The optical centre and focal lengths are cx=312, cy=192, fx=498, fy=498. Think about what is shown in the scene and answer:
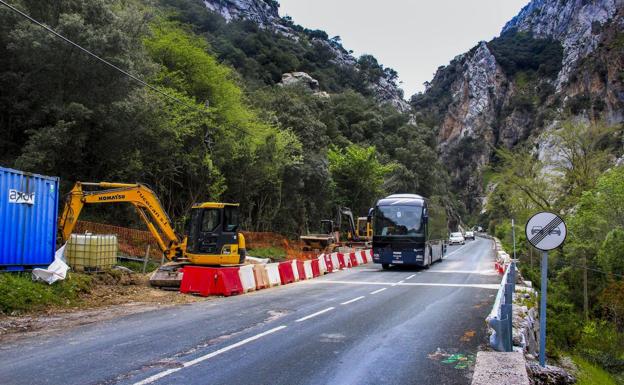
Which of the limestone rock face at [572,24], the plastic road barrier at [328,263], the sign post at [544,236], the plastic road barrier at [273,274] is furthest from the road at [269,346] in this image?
the limestone rock face at [572,24]

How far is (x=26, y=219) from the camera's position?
13.5 m

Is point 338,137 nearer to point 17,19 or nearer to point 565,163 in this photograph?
point 565,163

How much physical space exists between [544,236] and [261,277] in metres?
11.2

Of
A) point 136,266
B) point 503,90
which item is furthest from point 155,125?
point 503,90

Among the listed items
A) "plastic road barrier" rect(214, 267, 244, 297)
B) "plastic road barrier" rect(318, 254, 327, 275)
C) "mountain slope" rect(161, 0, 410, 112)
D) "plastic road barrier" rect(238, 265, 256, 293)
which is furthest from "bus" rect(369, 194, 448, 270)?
"mountain slope" rect(161, 0, 410, 112)

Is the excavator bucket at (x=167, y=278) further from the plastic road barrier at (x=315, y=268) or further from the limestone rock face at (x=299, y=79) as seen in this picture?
the limestone rock face at (x=299, y=79)

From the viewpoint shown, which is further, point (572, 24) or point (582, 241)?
point (572, 24)

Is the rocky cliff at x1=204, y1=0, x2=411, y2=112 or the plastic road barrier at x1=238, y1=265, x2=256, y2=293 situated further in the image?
the rocky cliff at x1=204, y1=0, x2=411, y2=112

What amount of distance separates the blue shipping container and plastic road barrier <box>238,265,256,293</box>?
557cm

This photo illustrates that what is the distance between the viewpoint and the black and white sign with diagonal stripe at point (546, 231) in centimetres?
787

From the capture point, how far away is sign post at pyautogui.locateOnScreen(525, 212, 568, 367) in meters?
7.83

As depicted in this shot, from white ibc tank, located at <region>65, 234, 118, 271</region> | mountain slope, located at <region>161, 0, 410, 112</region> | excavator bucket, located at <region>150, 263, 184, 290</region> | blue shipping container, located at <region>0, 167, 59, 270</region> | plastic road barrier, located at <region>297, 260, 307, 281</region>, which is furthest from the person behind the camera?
mountain slope, located at <region>161, 0, 410, 112</region>

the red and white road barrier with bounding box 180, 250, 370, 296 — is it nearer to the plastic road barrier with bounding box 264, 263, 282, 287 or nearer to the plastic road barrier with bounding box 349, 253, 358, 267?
the plastic road barrier with bounding box 264, 263, 282, 287

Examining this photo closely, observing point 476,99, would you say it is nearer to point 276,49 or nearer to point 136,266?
point 276,49
